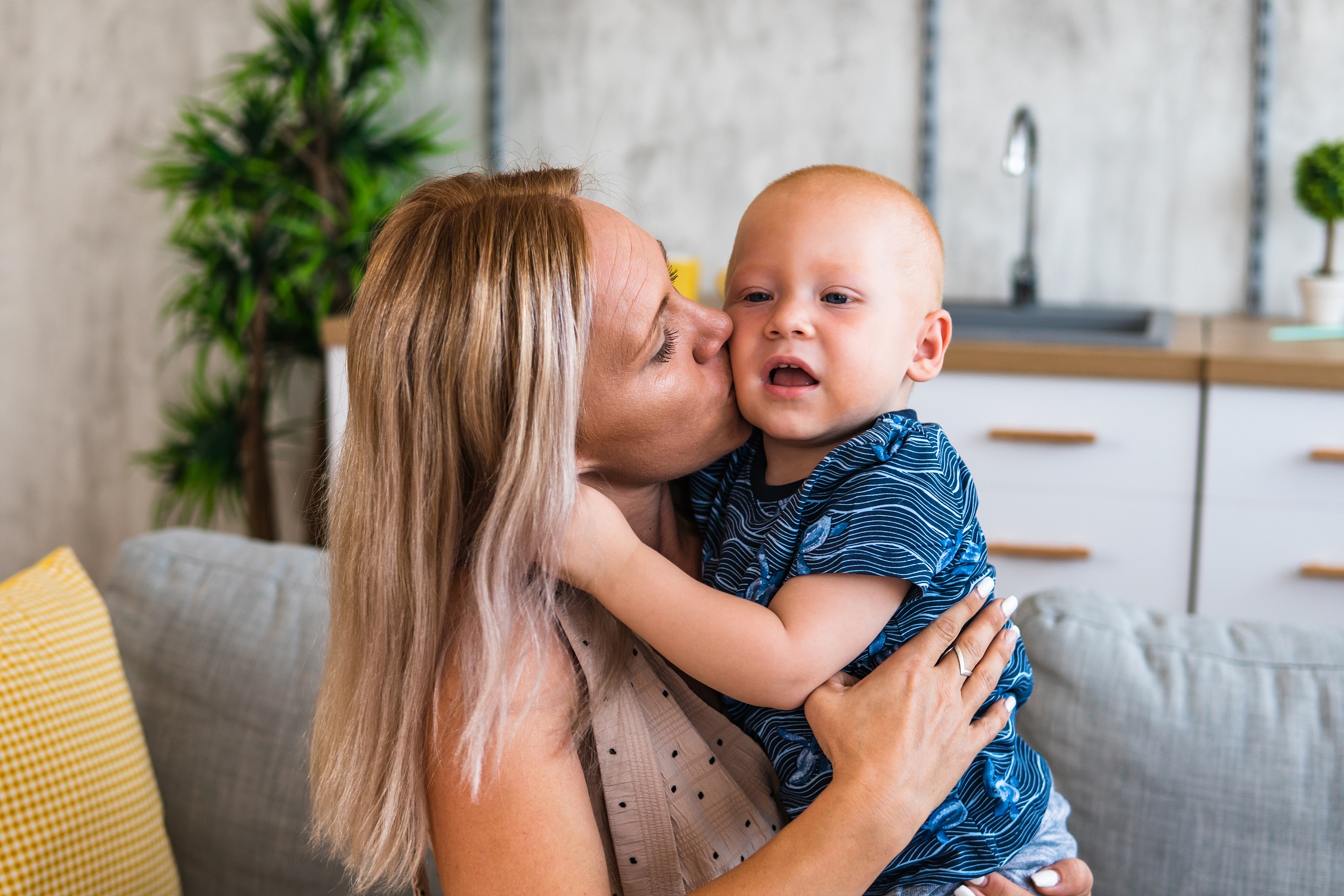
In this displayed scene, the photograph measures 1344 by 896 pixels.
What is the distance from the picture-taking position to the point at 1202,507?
2.21 m

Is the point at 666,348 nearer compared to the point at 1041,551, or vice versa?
the point at 666,348

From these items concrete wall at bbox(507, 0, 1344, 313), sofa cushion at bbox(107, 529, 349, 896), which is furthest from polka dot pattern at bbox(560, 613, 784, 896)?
concrete wall at bbox(507, 0, 1344, 313)

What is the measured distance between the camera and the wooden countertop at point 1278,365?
2.09m

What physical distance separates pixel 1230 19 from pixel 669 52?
1450mm

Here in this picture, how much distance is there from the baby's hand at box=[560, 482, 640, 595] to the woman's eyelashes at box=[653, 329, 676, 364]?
14 centimetres

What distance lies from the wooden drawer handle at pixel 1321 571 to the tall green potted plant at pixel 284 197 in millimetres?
2198

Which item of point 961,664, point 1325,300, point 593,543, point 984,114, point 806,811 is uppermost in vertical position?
point 984,114

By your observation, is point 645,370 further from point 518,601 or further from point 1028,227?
point 1028,227

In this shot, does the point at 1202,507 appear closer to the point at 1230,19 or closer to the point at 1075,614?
the point at 1075,614

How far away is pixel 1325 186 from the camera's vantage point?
250cm

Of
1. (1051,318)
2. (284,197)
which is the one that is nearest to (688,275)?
(1051,318)

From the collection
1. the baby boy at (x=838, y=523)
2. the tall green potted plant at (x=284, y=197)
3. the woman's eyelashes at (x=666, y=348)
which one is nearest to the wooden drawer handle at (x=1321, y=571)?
the baby boy at (x=838, y=523)

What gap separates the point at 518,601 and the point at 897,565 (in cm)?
31

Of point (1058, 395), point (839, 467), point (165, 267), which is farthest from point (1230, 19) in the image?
point (165, 267)
